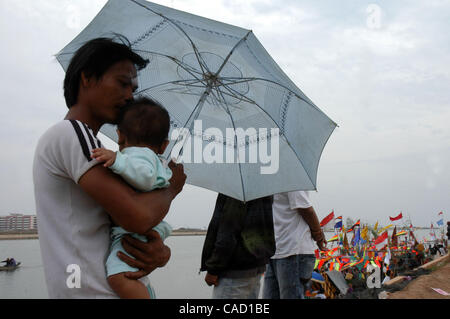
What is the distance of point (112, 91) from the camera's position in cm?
117

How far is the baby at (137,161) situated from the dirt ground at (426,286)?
696cm

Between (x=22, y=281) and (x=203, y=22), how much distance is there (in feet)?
81.8

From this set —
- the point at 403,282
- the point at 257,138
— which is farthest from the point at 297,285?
the point at 403,282

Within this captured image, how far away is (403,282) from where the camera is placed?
820 centimetres

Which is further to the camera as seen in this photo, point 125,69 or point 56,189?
point 125,69

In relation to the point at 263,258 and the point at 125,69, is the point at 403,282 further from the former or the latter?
the point at 125,69

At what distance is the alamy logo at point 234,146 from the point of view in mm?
2133

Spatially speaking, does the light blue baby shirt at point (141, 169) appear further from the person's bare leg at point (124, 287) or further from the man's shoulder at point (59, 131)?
the person's bare leg at point (124, 287)

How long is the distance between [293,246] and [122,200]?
2236 mm

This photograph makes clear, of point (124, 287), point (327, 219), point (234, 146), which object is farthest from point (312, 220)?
point (327, 219)

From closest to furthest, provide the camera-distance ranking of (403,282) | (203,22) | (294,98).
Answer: (203,22)
(294,98)
(403,282)

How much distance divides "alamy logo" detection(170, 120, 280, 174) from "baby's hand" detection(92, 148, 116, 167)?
1110 mm

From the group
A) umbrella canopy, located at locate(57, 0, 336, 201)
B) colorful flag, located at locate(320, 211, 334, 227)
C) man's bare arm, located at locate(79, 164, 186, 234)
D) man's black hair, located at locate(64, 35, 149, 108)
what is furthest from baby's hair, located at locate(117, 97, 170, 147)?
colorful flag, located at locate(320, 211, 334, 227)

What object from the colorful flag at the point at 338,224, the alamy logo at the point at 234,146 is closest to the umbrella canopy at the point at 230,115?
the alamy logo at the point at 234,146
